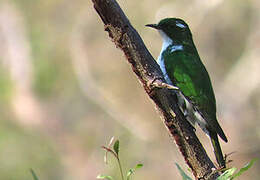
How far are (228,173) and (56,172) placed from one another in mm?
11545

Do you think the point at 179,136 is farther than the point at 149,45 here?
No

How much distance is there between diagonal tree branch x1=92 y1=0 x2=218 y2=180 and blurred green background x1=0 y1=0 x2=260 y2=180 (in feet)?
23.4

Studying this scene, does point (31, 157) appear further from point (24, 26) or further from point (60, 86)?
point (24, 26)

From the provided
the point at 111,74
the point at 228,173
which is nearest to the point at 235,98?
Result: the point at 111,74

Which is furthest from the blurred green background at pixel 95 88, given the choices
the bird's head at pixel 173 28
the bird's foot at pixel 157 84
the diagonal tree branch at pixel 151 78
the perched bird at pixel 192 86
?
the bird's foot at pixel 157 84

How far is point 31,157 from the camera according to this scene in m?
13.2

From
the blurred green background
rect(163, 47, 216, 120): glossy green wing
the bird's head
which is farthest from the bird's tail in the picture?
the blurred green background

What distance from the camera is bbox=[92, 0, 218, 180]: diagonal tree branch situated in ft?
7.80

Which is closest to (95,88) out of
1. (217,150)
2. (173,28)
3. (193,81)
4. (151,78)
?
(173,28)

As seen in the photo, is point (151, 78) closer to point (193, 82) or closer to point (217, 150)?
point (217, 150)

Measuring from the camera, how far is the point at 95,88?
41.2ft

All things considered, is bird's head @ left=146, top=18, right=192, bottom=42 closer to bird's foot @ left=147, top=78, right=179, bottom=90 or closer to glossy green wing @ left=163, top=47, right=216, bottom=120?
glossy green wing @ left=163, top=47, right=216, bottom=120

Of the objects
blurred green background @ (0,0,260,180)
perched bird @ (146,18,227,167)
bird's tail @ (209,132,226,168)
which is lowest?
bird's tail @ (209,132,226,168)

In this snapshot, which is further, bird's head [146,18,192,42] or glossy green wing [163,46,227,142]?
bird's head [146,18,192,42]
